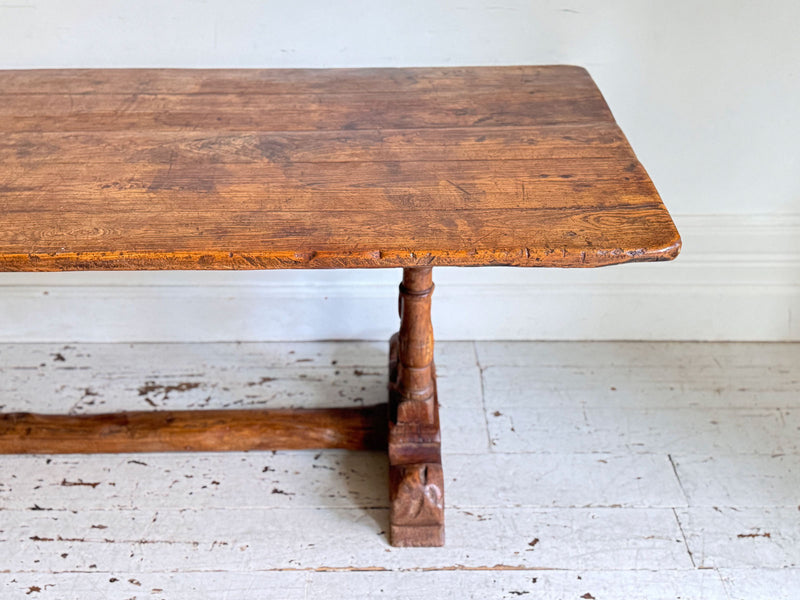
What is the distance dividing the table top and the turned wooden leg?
0.83 ft

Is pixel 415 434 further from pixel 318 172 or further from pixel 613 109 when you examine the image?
pixel 613 109

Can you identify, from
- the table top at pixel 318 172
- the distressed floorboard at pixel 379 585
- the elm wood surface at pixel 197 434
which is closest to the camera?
the table top at pixel 318 172

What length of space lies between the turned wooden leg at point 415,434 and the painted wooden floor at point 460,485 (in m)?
0.06

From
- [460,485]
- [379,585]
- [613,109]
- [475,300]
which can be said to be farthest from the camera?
[475,300]

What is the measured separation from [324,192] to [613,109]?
0.93m

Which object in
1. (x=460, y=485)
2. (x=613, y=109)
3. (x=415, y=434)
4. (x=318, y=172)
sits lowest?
(x=460, y=485)

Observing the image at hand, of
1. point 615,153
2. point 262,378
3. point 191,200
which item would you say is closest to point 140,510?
point 262,378

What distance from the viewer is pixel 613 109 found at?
1.78 metres

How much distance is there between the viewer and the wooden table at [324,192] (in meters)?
1.01

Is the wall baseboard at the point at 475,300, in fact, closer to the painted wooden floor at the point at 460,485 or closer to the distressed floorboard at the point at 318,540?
the painted wooden floor at the point at 460,485

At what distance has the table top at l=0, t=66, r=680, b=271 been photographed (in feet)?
3.28

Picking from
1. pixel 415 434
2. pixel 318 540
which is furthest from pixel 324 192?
pixel 318 540

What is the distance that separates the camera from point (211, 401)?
181 cm

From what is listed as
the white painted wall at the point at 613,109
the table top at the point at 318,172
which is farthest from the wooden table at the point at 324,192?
the white painted wall at the point at 613,109
